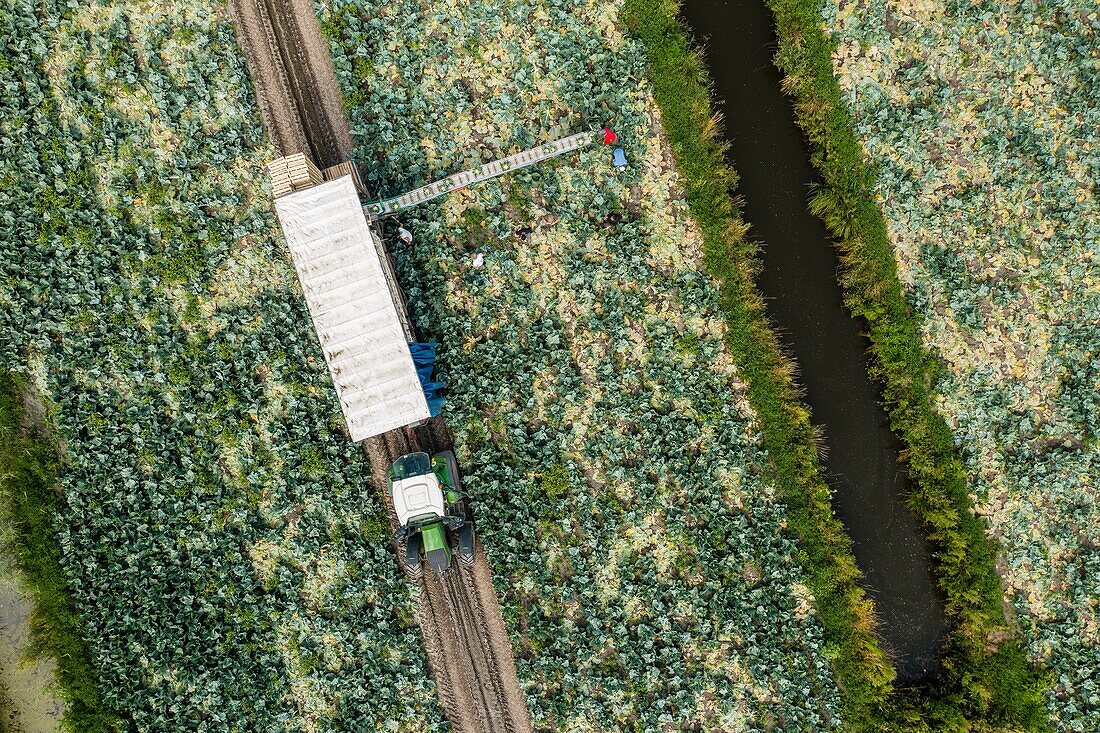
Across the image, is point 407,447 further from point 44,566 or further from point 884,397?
point 884,397

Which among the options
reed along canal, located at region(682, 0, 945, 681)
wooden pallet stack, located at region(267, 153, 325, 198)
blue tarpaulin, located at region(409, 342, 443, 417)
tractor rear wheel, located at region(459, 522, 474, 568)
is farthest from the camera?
reed along canal, located at region(682, 0, 945, 681)

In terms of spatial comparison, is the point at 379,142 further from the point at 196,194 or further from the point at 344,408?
the point at 344,408

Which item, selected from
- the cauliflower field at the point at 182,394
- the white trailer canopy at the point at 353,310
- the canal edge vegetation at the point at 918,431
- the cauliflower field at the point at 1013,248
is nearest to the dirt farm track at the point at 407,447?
the cauliflower field at the point at 182,394

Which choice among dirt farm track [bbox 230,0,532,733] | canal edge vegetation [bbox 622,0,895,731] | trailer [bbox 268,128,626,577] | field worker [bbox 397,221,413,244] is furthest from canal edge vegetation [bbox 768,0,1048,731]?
trailer [bbox 268,128,626,577]

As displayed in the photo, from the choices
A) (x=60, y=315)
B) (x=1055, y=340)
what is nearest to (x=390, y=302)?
(x=60, y=315)

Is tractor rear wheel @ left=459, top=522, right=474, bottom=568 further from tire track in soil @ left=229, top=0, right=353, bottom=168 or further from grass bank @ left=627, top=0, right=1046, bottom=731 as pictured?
tire track in soil @ left=229, top=0, right=353, bottom=168

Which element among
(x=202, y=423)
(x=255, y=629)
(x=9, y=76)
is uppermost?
(x=9, y=76)
